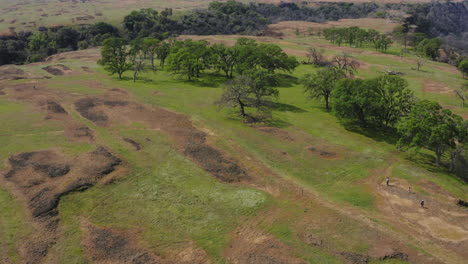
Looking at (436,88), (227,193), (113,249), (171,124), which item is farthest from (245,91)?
(436,88)

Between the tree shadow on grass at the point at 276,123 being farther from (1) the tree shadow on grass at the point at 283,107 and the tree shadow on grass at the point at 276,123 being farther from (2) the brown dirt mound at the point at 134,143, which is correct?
(2) the brown dirt mound at the point at 134,143

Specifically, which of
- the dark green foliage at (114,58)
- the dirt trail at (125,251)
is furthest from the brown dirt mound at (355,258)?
the dark green foliage at (114,58)

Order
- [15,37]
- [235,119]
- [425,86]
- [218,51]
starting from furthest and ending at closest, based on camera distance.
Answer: [15,37] → [218,51] → [425,86] → [235,119]

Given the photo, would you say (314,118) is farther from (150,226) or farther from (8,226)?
(8,226)

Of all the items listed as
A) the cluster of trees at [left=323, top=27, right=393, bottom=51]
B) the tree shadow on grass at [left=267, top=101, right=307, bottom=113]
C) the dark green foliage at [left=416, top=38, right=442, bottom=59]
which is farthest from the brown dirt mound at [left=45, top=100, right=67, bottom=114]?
the dark green foliage at [left=416, top=38, right=442, bottom=59]

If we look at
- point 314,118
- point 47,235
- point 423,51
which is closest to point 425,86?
point 314,118

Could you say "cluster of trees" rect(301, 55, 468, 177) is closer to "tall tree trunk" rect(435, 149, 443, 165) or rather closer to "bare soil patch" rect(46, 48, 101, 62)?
"tall tree trunk" rect(435, 149, 443, 165)
